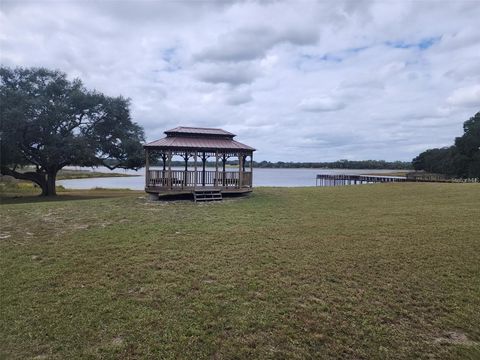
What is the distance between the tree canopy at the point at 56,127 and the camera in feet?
74.8

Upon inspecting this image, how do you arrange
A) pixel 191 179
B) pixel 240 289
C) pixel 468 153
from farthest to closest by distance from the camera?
pixel 468 153 < pixel 191 179 < pixel 240 289

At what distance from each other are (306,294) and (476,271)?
134 inches

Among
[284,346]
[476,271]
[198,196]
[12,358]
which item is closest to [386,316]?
[284,346]

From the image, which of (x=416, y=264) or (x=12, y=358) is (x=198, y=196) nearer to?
(x=416, y=264)

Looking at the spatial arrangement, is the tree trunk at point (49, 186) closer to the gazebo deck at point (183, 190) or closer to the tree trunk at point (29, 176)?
Result: the tree trunk at point (29, 176)

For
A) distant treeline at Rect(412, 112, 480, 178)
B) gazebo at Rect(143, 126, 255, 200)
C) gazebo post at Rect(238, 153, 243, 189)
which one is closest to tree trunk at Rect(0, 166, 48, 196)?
gazebo at Rect(143, 126, 255, 200)

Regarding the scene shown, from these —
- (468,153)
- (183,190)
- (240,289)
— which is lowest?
(240,289)

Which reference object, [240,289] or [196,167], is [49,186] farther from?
[240,289]

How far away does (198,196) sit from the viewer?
637 inches

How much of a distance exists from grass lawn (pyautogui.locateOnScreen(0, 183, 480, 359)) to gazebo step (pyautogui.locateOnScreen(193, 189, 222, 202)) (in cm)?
559

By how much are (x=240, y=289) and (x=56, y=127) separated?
78.7ft

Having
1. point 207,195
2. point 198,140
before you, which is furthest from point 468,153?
point 207,195

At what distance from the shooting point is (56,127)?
25.0m

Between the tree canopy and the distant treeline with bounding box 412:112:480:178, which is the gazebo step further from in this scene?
the distant treeline with bounding box 412:112:480:178
